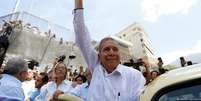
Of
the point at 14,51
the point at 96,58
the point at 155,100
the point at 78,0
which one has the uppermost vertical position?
the point at 14,51


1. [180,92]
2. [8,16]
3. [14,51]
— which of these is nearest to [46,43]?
[14,51]

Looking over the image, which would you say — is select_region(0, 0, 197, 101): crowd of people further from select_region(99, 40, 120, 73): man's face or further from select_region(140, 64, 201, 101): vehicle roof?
select_region(140, 64, 201, 101): vehicle roof

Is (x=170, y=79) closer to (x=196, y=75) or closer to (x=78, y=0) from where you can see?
(x=196, y=75)

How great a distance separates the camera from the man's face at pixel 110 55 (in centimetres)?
452

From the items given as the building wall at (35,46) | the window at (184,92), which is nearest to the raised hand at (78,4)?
the window at (184,92)

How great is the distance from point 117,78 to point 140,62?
5.97 metres

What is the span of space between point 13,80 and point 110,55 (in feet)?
4.72

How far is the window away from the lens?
329cm

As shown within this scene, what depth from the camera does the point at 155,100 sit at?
3418mm

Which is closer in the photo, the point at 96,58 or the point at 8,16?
the point at 96,58

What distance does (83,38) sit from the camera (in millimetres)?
4852

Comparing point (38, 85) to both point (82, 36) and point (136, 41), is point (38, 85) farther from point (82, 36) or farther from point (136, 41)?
point (136, 41)

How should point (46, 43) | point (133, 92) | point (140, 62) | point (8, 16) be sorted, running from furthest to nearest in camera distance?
1. point (46, 43)
2. point (8, 16)
3. point (140, 62)
4. point (133, 92)

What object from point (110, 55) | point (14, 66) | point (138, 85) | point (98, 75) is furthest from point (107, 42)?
point (14, 66)
